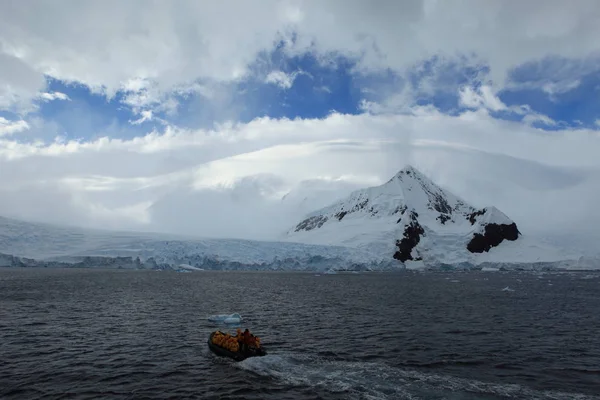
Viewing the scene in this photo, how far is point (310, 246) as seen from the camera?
122 m

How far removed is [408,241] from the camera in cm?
17438

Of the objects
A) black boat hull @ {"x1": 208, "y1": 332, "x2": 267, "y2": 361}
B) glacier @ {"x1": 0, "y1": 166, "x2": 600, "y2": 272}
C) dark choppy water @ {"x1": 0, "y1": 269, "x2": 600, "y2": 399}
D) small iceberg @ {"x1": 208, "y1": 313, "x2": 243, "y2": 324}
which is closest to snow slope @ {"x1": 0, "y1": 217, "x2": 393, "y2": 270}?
glacier @ {"x1": 0, "y1": 166, "x2": 600, "y2": 272}

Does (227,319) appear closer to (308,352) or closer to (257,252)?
(308,352)

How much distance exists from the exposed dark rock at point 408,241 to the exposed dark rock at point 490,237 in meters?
22.6

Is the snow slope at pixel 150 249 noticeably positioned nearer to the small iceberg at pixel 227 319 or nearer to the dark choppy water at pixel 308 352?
the dark choppy water at pixel 308 352

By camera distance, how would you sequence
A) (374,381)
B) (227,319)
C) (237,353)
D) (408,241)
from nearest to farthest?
(374,381) < (237,353) < (227,319) < (408,241)

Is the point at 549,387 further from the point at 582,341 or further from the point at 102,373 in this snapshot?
the point at 102,373

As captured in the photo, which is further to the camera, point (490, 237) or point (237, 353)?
point (490, 237)

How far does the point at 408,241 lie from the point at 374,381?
6322 inches

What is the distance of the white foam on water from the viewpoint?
685 inches

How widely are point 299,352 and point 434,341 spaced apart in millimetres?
9336

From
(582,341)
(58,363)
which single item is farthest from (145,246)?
(582,341)

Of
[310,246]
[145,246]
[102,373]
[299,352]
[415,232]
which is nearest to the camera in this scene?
[102,373]

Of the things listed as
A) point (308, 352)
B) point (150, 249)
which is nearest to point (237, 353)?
point (308, 352)
